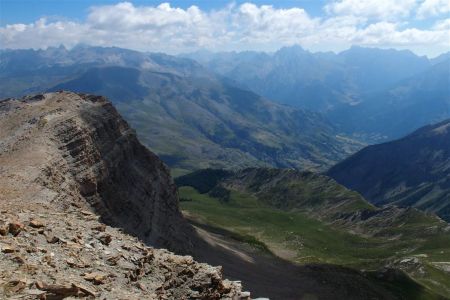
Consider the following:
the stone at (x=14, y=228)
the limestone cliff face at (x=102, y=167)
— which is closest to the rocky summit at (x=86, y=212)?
the stone at (x=14, y=228)

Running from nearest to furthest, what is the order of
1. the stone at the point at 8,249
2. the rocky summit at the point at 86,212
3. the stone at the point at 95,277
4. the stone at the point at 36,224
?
the stone at the point at 8,249 < the stone at the point at 95,277 < the rocky summit at the point at 86,212 < the stone at the point at 36,224

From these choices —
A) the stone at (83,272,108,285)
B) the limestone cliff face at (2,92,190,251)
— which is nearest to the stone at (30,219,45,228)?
the stone at (83,272,108,285)

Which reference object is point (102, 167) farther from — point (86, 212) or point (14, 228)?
point (14, 228)

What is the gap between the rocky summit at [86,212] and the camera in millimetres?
29062

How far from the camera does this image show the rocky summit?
29062mm

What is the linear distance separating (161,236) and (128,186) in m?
12.1

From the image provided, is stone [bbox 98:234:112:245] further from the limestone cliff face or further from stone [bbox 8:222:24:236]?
the limestone cliff face

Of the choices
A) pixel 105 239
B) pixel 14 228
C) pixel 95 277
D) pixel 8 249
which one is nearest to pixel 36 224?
pixel 14 228

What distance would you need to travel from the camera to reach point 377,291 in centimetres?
11669

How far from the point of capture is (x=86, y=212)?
47.6m

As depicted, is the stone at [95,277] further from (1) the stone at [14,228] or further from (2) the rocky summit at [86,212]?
(1) the stone at [14,228]

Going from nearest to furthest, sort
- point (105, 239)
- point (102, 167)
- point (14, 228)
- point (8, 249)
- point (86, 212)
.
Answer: point (8, 249)
point (14, 228)
point (105, 239)
point (86, 212)
point (102, 167)

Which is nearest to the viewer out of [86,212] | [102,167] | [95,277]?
[95,277]

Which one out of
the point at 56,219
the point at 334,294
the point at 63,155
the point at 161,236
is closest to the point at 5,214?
Answer: the point at 56,219
